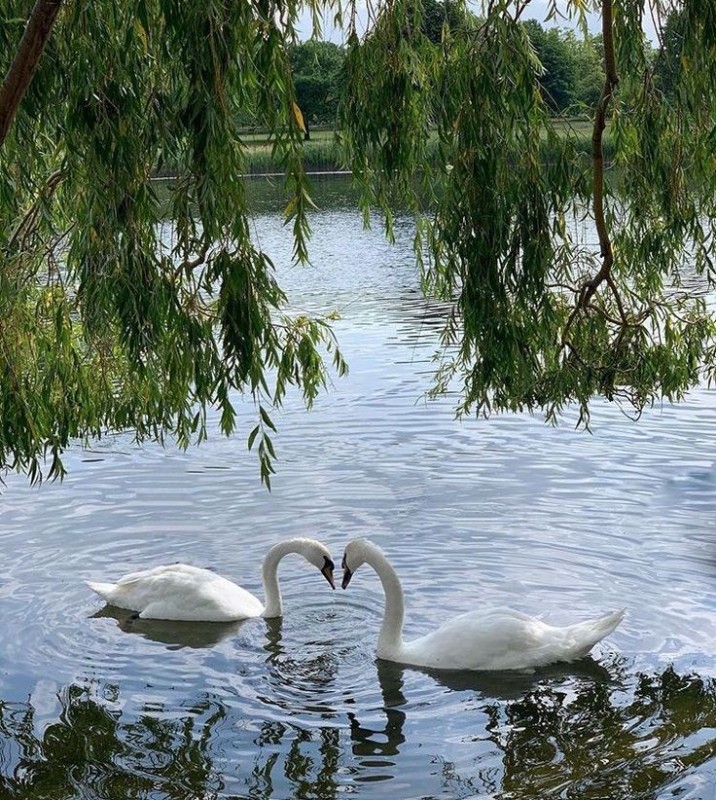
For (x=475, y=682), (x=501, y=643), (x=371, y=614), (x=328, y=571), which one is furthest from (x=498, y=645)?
(x=328, y=571)

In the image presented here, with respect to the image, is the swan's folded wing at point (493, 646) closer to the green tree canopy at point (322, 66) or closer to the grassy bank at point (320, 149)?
the grassy bank at point (320, 149)

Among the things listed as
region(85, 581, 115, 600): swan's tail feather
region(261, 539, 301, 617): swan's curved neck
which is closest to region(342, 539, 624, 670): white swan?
region(261, 539, 301, 617): swan's curved neck

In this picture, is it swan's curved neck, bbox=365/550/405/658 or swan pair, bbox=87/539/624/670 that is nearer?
swan pair, bbox=87/539/624/670

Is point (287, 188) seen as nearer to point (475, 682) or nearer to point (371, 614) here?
point (475, 682)

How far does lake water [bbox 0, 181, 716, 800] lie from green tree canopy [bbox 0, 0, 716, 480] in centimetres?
119

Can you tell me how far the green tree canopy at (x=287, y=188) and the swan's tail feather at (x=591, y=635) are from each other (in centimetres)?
138

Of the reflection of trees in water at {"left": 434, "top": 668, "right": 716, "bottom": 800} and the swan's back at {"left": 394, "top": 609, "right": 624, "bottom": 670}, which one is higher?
the swan's back at {"left": 394, "top": 609, "right": 624, "bottom": 670}

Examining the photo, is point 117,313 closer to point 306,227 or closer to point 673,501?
point 306,227

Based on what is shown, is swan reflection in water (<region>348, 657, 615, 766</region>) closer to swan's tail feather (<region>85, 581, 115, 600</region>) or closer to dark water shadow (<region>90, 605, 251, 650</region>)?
dark water shadow (<region>90, 605, 251, 650</region>)

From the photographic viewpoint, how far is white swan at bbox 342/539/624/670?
700cm

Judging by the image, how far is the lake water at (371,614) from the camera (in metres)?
5.99

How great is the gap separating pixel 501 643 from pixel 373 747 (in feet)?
3.71

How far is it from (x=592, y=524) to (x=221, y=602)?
117 inches

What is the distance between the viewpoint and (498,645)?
7.03 metres
